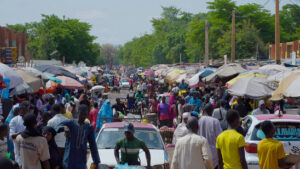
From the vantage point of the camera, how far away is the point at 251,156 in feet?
29.2

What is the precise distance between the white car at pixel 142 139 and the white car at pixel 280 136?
62.7 inches

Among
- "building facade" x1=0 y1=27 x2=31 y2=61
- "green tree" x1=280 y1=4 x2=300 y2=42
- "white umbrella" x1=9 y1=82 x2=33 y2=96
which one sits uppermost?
"green tree" x1=280 y1=4 x2=300 y2=42

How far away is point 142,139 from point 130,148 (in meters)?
2.56

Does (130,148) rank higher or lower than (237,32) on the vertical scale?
lower

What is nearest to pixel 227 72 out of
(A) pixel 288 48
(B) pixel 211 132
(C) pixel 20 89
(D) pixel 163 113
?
(D) pixel 163 113

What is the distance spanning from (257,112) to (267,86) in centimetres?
342

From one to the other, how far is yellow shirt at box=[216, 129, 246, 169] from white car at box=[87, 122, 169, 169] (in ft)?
8.34

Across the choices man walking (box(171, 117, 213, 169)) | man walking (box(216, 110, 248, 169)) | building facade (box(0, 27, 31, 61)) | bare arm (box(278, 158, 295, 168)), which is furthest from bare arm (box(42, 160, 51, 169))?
building facade (box(0, 27, 31, 61))

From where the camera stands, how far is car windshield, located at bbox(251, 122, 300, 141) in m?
9.03

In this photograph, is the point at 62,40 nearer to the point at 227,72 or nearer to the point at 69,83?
the point at 69,83

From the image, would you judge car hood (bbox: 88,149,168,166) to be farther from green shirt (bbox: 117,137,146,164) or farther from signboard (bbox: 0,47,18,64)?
signboard (bbox: 0,47,18,64)

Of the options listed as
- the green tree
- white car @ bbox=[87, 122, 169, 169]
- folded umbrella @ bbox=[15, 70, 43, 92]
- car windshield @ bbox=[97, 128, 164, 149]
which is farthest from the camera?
the green tree

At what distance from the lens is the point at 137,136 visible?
33.8 feet

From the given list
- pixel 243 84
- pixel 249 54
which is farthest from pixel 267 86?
pixel 249 54
